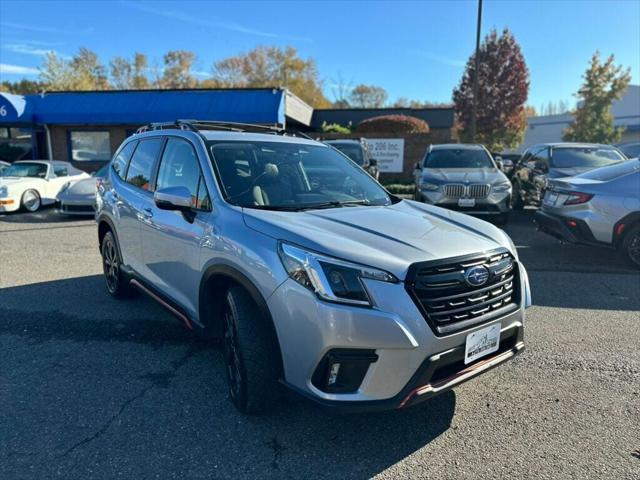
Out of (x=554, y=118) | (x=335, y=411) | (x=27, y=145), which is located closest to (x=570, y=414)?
(x=335, y=411)

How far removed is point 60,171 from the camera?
12.8 meters

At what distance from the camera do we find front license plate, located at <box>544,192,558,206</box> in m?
7.16

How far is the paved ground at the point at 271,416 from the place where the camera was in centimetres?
252

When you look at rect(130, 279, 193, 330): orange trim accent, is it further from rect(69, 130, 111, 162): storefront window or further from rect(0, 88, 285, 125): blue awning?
rect(69, 130, 111, 162): storefront window

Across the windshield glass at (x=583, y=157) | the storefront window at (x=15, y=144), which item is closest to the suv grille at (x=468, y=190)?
the windshield glass at (x=583, y=157)

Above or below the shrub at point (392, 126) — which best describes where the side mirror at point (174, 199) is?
below

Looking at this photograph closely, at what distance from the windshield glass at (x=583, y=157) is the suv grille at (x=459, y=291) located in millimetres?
8792

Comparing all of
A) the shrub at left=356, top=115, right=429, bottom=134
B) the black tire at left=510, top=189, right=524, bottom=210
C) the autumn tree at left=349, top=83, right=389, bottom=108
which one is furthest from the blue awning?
the autumn tree at left=349, top=83, right=389, bottom=108

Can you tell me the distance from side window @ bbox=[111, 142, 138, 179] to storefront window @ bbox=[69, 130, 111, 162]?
Answer: 16.6m

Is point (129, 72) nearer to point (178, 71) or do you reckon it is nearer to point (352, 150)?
point (178, 71)

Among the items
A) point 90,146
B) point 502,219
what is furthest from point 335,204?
point 90,146

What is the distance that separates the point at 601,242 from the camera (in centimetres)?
660

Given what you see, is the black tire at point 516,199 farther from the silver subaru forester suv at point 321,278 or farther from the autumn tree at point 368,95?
the autumn tree at point 368,95

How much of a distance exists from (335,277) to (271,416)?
118 cm
